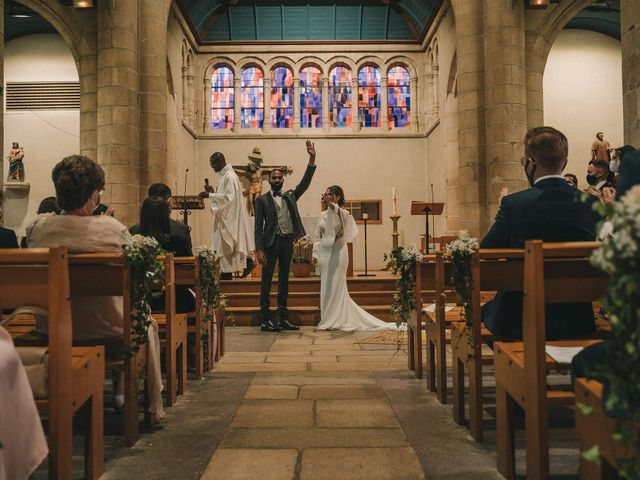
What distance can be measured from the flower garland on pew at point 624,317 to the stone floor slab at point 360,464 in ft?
4.30

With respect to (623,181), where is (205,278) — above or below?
below

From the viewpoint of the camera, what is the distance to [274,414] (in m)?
3.52

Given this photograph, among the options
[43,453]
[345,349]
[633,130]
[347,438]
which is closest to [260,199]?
[345,349]

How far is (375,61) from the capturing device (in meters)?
16.9

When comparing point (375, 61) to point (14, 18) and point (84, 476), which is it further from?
point (84, 476)

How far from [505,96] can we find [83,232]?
8.10 meters

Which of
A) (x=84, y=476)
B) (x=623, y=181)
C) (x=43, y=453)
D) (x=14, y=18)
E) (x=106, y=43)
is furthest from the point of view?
(x=14, y=18)

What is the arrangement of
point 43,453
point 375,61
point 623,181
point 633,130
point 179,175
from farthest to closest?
point 375,61 → point 179,175 → point 633,130 → point 43,453 → point 623,181

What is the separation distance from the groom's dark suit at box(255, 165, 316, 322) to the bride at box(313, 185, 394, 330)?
19.5 inches

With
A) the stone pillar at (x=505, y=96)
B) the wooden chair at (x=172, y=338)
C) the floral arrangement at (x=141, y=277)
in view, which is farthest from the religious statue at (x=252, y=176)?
the floral arrangement at (x=141, y=277)

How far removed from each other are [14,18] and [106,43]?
17.8 ft

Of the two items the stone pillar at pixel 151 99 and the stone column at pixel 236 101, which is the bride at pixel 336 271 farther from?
the stone column at pixel 236 101

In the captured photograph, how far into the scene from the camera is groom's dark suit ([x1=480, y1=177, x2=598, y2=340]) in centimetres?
275

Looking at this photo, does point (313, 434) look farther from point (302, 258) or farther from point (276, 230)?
point (302, 258)
